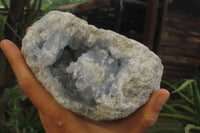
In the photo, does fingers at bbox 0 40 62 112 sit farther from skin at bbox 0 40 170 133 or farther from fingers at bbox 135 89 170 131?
fingers at bbox 135 89 170 131

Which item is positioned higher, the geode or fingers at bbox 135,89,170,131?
the geode

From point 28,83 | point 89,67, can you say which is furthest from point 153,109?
point 28,83

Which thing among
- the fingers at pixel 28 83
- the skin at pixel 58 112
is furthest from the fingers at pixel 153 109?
the fingers at pixel 28 83

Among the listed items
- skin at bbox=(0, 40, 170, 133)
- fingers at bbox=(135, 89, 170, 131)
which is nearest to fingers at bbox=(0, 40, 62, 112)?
skin at bbox=(0, 40, 170, 133)

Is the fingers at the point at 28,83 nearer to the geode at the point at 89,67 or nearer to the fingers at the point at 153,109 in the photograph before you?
the geode at the point at 89,67

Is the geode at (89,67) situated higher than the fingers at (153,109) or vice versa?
the geode at (89,67)

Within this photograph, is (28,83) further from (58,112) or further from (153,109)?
(153,109)
